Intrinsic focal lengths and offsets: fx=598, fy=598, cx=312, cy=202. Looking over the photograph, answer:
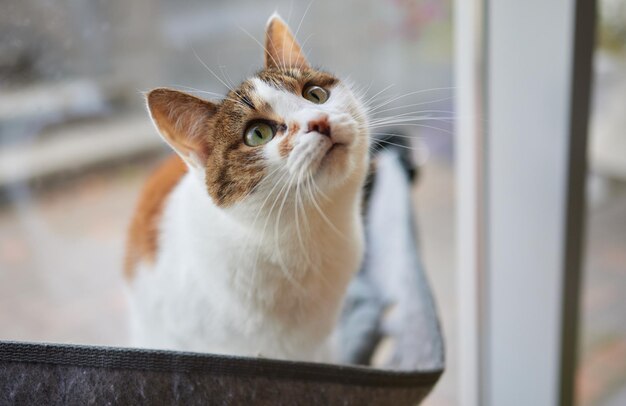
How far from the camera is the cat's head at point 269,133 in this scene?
0.57m

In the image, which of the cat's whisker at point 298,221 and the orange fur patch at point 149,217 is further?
the orange fur patch at point 149,217

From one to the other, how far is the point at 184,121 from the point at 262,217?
0.41 feet

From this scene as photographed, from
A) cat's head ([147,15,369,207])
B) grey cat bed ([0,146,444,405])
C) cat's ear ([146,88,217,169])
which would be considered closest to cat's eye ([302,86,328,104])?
cat's head ([147,15,369,207])

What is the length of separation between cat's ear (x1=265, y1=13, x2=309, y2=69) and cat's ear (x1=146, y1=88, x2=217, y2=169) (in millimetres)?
106

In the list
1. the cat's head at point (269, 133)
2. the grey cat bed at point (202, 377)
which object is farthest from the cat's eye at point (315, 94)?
the grey cat bed at point (202, 377)

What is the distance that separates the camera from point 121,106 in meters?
0.98

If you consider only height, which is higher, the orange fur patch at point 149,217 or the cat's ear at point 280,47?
the cat's ear at point 280,47

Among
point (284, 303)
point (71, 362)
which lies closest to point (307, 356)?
point (284, 303)

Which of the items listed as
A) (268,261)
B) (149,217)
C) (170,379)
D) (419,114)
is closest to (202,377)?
(170,379)

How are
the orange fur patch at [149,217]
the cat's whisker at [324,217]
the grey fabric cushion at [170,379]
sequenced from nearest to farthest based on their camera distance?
the grey fabric cushion at [170,379]
the cat's whisker at [324,217]
the orange fur patch at [149,217]

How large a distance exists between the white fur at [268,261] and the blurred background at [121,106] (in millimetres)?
139

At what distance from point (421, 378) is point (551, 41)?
→ 535mm

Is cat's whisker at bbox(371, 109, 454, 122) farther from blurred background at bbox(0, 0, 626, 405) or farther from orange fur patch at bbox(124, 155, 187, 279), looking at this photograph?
orange fur patch at bbox(124, 155, 187, 279)

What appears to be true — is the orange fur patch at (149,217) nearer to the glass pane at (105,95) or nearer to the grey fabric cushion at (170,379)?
the glass pane at (105,95)
